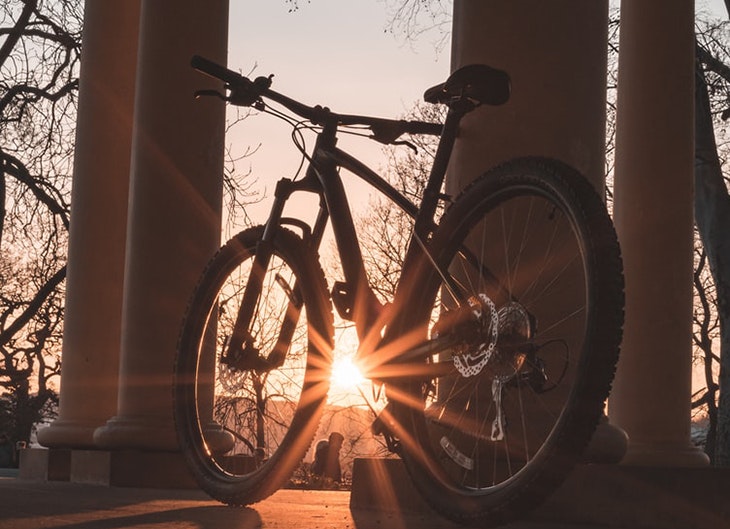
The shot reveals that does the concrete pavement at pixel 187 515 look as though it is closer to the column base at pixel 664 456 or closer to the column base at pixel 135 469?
the column base at pixel 135 469

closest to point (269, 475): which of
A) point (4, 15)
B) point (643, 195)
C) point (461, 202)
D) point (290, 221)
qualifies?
point (290, 221)

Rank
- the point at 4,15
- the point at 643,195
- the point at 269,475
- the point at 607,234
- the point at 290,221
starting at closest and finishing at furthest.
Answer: the point at 607,234
the point at 269,475
the point at 290,221
the point at 643,195
the point at 4,15

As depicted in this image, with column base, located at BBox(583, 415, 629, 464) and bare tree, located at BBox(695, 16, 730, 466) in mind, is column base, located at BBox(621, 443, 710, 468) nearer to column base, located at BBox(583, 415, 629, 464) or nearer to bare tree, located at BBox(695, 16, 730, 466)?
column base, located at BBox(583, 415, 629, 464)

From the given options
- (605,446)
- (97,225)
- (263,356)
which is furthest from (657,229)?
(263,356)

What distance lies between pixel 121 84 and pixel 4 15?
99.1 feet

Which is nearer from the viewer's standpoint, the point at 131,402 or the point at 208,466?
the point at 208,466

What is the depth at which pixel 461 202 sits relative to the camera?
42.9 feet

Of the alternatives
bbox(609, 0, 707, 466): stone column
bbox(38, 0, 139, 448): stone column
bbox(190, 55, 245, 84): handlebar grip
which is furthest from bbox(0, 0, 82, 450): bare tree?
bbox(190, 55, 245, 84): handlebar grip

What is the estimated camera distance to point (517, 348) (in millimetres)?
12141

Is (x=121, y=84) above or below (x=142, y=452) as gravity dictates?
above

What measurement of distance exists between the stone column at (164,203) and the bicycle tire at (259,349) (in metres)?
7.56

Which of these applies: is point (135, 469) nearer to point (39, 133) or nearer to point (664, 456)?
point (664, 456)

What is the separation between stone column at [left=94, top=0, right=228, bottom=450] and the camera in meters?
27.2

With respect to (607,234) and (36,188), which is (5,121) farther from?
(607,234)
